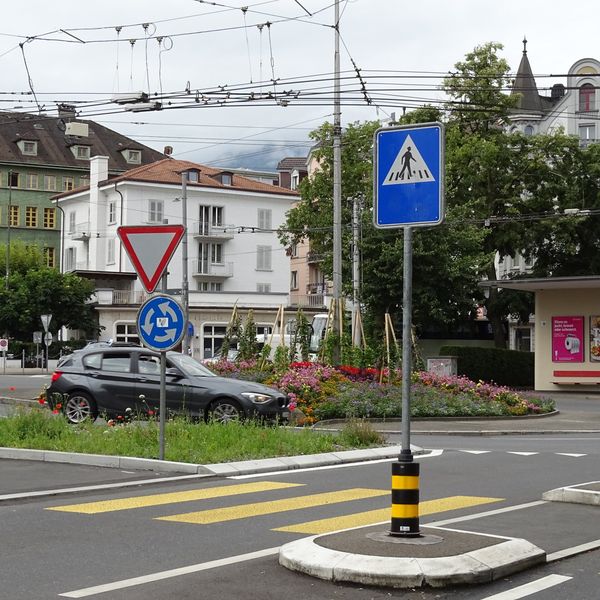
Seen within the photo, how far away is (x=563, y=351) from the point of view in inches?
1631

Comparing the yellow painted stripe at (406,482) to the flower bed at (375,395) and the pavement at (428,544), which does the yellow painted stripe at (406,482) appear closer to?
the pavement at (428,544)

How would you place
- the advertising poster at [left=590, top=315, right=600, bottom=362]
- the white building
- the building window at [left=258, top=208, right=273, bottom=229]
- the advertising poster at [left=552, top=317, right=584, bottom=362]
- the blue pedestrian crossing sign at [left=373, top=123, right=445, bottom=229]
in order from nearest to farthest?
the blue pedestrian crossing sign at [left=373, top=123, right=445, bottom=229], the advertising poster at [left=590, top=315, right=600, bottom=362], the advertising poster at [left=552, top=317, right=584, bottom=362], the white building, the building window at [left=258, top=208, right=273, bottom=229]

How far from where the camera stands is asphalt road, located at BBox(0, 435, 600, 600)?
7066 mm

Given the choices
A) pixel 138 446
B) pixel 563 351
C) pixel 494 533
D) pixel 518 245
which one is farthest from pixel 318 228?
pixel 494 533

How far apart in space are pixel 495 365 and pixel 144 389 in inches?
1041

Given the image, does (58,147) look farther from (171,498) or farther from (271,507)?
(271,507)

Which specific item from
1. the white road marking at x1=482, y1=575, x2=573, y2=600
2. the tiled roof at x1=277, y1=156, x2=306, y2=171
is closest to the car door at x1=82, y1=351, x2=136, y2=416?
the white road marking at x1=482, y1=575, x2=573, y2=600

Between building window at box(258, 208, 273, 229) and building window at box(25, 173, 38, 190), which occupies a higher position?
building window at box(25, 173, 38, 190)

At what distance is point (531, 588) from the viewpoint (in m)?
7.12

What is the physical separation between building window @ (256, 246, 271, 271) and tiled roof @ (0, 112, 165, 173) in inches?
877

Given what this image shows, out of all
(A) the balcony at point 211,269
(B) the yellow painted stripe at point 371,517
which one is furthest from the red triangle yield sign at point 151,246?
(A) the balcony at point 211,269

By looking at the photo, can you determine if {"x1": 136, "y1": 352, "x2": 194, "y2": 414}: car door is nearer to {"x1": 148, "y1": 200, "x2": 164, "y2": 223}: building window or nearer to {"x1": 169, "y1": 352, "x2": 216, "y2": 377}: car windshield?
{"x1": 169, "y1": 352, "x2": 216, "y2": 377}: car windshield

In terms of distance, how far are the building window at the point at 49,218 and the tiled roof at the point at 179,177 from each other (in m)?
14.5

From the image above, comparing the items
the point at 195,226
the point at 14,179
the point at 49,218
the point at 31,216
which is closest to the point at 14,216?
the point at 31,216
